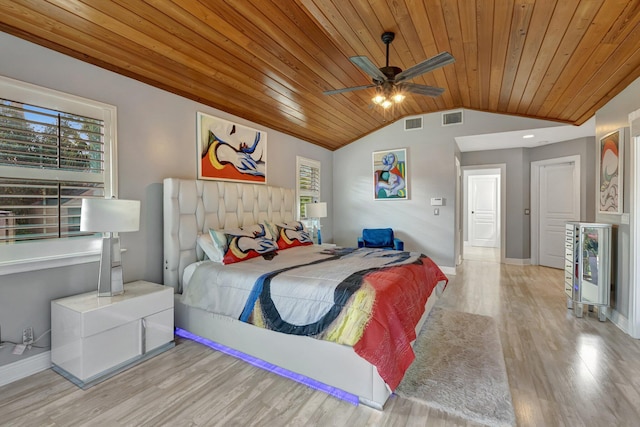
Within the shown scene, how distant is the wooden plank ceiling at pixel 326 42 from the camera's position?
2.09 metres

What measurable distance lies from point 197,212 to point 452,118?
4467mm

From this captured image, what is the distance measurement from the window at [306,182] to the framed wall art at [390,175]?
117 cm

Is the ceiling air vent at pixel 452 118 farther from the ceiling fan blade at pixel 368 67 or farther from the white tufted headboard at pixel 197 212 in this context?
the white tufted headboard at pixel 197 212

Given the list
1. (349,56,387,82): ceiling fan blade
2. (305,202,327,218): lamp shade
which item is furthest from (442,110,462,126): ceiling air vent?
(349,56,387,82): ceiling fan blade

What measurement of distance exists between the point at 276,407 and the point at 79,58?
3.14 m

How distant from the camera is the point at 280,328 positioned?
2145 millimetres

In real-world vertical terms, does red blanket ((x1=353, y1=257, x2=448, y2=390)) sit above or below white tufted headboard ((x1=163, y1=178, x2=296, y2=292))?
below

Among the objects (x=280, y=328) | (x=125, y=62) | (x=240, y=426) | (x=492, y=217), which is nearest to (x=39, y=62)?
(x=125, y=62)

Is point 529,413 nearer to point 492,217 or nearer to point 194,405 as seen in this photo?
point 194,405

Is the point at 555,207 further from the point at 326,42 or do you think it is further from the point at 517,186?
the point at 326,42

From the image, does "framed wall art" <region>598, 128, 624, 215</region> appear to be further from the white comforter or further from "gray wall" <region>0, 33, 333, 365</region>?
"gray wall" <region>0, 33, 333, 365</region>

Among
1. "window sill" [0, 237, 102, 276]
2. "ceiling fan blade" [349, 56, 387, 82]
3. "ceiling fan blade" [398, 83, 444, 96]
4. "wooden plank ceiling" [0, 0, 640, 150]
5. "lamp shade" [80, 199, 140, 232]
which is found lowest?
"window sill" [0, 237, 102, 276]

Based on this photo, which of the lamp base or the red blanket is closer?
the red blanket

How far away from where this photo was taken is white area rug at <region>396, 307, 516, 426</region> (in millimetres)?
1789
